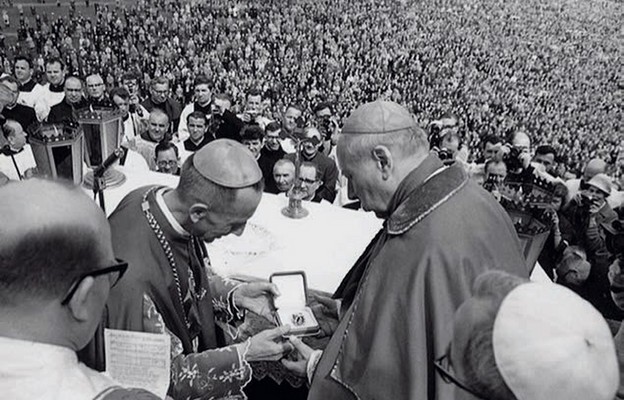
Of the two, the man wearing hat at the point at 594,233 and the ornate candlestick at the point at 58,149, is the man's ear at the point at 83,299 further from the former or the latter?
the man wearing hat at the point at 594,233

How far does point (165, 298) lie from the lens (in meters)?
1.87

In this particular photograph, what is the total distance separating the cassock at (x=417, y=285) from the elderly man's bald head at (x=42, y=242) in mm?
1059

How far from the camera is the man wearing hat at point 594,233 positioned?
3391 millimetres

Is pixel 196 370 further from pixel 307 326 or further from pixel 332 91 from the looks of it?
pixel 332 91

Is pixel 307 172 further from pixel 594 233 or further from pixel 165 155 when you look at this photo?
pixel 594 233

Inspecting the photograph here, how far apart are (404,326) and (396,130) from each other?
0.71 meters

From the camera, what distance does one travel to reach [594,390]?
0.80 m

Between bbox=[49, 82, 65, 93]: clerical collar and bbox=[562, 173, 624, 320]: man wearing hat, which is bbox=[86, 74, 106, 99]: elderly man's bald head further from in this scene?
bbox=[562, 173, 624, 320]: man wearing hat

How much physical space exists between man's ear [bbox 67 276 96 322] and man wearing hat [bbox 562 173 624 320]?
3.25 meters

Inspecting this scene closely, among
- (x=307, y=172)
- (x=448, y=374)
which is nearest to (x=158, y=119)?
(x=307, y=172)

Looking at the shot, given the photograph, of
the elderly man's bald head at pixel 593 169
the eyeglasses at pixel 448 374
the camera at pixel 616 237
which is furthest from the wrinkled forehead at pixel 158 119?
the eyeglasses at pixel 448 374

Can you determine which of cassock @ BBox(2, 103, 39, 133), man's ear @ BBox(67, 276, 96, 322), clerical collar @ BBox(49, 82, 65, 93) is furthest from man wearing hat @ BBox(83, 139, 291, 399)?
clerical collar @ BBox(49, 82, 65, 93)

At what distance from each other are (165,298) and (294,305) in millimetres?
654

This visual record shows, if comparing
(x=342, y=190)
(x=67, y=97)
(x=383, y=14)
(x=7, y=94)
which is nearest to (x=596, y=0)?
(x=383, y=14)
